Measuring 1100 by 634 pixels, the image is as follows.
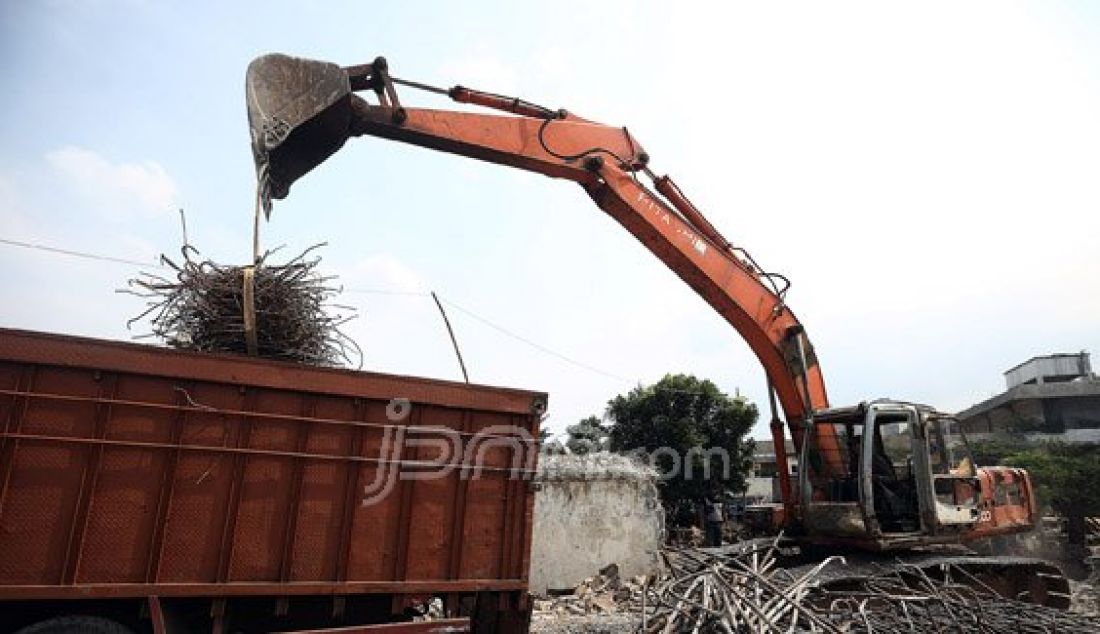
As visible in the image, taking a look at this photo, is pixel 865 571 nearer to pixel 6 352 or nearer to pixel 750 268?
pixel 750 268

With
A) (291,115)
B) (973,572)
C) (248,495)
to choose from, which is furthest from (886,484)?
(291,115)

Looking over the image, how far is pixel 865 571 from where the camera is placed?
6297 millimetres

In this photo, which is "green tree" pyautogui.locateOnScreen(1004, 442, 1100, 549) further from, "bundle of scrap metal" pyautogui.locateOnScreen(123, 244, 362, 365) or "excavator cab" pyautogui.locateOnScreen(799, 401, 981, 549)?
"bundle of scrap metal" pyautogui.locateOnScreen(123, 244, 362, 365)

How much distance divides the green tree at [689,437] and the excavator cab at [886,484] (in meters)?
13.9

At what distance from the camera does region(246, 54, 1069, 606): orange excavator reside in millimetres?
6336

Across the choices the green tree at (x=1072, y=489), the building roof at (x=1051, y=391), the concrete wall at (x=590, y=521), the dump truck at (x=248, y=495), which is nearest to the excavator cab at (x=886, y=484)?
the dump truck at (x=248, y=495)

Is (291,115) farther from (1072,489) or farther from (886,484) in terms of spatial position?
(1072,489)

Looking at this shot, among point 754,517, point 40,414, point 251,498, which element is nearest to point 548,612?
point 754,517

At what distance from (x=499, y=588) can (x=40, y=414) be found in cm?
326

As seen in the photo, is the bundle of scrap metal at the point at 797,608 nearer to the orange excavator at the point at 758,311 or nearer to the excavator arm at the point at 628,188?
the orange excavator at the point at 758,311

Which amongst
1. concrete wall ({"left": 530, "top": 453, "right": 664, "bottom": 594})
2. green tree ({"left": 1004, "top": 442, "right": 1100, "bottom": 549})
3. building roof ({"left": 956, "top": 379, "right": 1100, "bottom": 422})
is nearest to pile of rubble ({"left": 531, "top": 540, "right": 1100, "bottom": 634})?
concrete wall ({"left": 530, "top": 453, "right": 664, "bottom": 594})

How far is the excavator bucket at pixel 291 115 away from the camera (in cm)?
597

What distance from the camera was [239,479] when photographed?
4.35 metres

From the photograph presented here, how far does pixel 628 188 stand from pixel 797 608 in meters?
4.98
